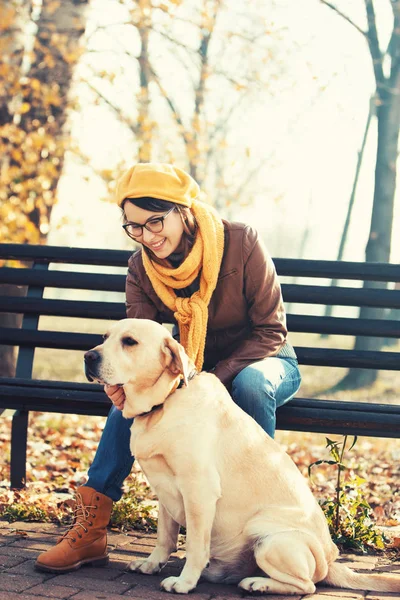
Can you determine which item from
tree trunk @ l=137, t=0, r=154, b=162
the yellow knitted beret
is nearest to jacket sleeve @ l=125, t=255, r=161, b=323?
the yellow knitted beret

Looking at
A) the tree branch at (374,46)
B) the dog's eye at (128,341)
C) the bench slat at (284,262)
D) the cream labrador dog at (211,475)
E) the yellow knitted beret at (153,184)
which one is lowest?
the cream labrador dog at (211,475)

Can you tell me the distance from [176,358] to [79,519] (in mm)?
876

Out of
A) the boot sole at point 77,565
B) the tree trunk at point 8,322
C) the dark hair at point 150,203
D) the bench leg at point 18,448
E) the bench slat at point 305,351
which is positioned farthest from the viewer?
the tree trunk at point 8,322

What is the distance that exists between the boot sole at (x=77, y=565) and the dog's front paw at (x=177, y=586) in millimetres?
471

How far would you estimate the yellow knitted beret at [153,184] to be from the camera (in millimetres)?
3588

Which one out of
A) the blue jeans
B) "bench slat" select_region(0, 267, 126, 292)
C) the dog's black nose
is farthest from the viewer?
"bench slat" select_region(0, 267, 126, 292)

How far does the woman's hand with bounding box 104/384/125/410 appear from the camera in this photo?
10.7 ft

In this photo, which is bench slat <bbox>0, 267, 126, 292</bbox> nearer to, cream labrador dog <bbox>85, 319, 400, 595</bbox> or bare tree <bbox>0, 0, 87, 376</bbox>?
cream labrador dog <bbox>85, 319, 400, 595</bbox>

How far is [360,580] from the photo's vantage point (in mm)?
3104

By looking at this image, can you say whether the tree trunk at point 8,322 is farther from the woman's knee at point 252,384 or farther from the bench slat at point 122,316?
the woman's knee at point 252,384

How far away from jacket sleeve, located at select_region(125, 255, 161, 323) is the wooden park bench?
1.69 feet

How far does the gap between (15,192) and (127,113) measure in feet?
22.2

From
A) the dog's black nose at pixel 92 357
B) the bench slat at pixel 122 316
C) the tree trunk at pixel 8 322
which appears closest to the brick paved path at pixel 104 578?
the dog's black nose at pixel 92 357

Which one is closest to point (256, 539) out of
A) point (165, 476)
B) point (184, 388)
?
point (165, 476)
